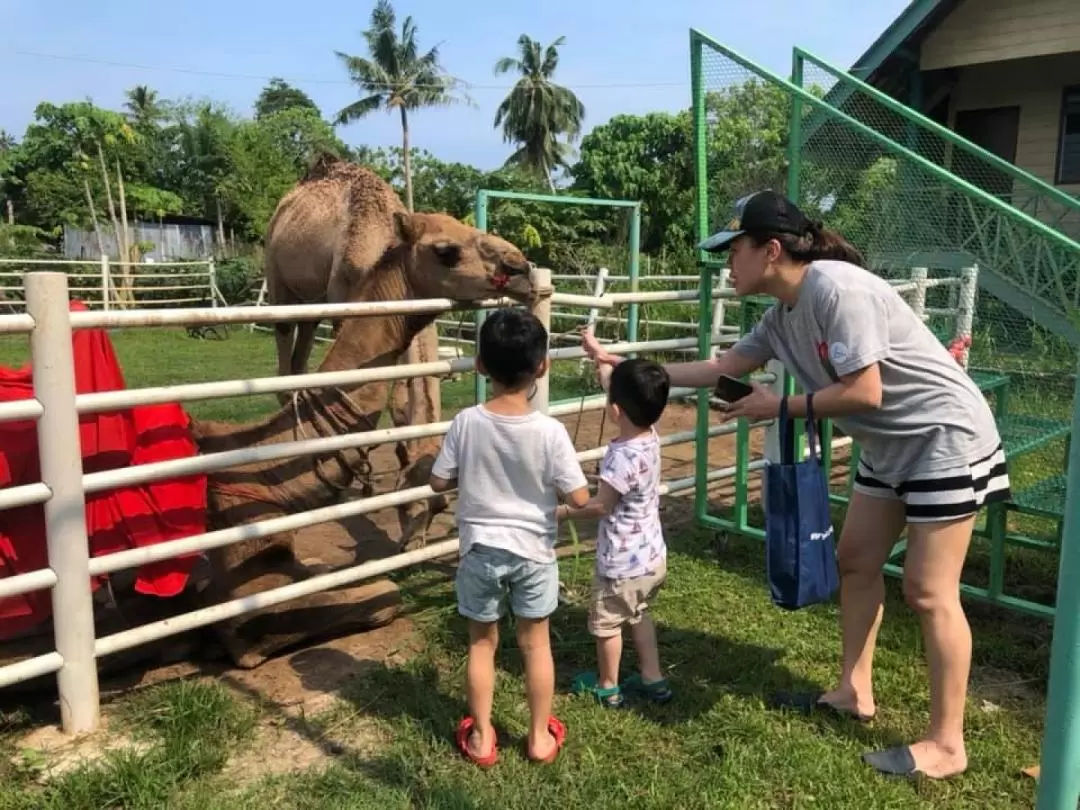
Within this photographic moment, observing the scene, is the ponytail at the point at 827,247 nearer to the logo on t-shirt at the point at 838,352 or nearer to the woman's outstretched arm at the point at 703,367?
the logo on t-shirt at the point at 838,352

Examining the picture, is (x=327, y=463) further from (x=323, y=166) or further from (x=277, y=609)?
(x=323, y=166)

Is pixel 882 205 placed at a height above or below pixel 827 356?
above

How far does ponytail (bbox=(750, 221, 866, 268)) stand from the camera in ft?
9.25

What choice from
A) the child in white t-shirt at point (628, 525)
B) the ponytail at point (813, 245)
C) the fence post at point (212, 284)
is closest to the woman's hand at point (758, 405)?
the child in white t-shirt at point (628, 525)

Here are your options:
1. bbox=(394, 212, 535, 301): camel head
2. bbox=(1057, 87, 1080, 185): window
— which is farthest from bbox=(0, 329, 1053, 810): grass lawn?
bbox=(1057, 87, 1080, 185): window

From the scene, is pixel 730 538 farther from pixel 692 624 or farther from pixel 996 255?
pixel 996 255

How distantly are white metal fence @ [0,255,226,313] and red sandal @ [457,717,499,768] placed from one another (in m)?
17.6

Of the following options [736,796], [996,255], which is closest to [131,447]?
[736,796]

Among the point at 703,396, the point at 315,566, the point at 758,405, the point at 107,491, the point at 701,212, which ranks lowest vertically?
the point at 315,566

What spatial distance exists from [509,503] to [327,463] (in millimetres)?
1309

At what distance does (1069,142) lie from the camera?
11.5 metres

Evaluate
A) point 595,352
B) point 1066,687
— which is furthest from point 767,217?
point 1066,687

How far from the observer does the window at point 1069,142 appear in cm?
1136

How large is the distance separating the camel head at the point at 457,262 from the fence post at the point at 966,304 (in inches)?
79.4
